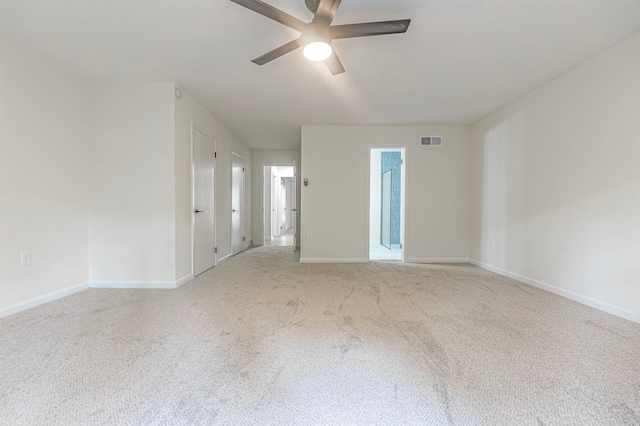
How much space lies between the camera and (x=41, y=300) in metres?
2.46

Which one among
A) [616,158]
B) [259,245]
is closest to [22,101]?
[259,245]

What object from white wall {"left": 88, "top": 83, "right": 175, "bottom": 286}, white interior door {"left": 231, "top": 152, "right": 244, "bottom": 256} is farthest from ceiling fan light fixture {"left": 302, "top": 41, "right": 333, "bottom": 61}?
white interior door {"left": 231, "top": 152, "right": 244, "bottom": 256}

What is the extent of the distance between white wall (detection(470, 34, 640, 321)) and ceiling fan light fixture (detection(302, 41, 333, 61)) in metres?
2.49

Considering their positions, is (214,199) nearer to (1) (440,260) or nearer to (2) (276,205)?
(1) (440,260)

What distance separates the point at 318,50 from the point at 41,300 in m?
3.27

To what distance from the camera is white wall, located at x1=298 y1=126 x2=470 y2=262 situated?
14.7 ft

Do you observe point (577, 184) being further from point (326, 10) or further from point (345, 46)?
point (326, 10)

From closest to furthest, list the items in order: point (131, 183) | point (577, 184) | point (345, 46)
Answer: point (345, 46) → point (577, 184) → point (131, 183)

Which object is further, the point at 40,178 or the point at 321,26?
the point at 40,178

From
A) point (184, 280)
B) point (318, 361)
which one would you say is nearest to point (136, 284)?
point (184, 280)

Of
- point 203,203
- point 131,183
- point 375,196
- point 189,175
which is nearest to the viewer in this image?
point 131,183

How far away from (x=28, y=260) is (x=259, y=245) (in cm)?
433

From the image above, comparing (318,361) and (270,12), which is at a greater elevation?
(270,12)

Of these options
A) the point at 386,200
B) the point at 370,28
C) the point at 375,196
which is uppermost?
the point at 370,28
